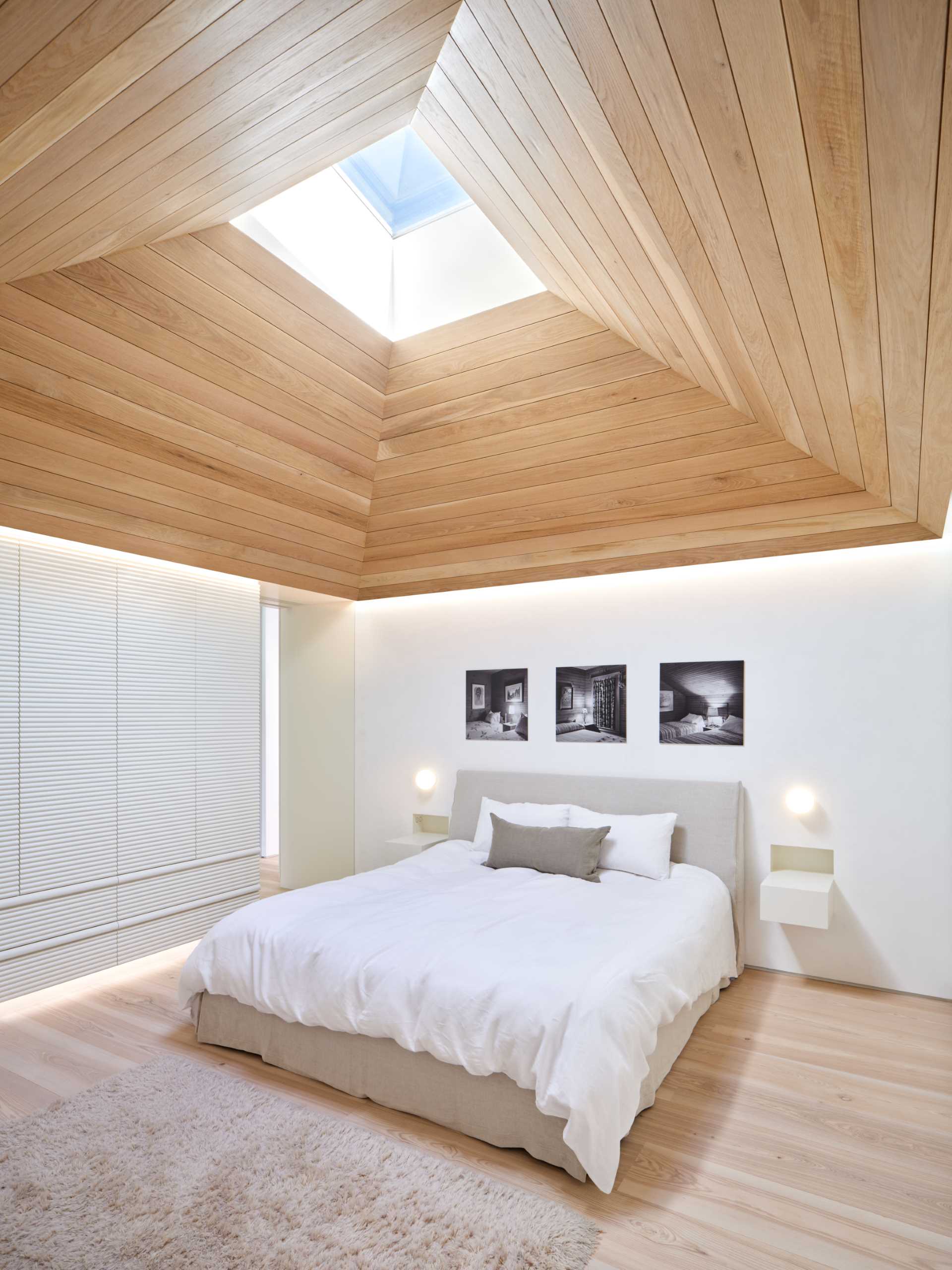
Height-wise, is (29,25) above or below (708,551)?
above

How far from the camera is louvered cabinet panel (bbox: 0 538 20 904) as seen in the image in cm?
345

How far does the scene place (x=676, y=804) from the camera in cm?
429

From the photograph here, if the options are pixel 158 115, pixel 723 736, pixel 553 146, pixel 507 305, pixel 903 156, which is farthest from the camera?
pixel 723 736

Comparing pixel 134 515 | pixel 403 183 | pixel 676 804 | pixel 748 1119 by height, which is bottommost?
pixel 748 1119

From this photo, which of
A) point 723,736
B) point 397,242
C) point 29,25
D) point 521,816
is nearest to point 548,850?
point 521,816

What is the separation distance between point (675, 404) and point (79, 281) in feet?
8.01

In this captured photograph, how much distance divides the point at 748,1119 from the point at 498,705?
295 centimetres

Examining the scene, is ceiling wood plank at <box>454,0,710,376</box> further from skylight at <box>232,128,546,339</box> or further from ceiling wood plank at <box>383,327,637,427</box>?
skylight at <box>232,128,546,339</box>

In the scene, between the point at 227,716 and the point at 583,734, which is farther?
the point at 583,734

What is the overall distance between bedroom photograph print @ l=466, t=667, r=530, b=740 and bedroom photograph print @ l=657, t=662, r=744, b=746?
0.95 meters

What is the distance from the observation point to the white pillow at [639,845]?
397 centimetres

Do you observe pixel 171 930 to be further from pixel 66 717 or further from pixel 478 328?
pixel 478 328

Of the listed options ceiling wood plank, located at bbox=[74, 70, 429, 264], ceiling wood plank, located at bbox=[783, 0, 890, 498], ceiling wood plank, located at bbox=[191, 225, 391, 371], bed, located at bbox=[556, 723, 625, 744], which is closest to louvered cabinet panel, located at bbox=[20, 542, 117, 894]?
ceiling wood plank, located at bbox=[191, 225, 391, 371]

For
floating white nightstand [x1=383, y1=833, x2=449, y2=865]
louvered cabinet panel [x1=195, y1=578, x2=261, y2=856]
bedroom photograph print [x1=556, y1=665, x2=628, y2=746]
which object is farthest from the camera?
floating white nightstand [x1=383, y1=833, x2=449, y2=865]
